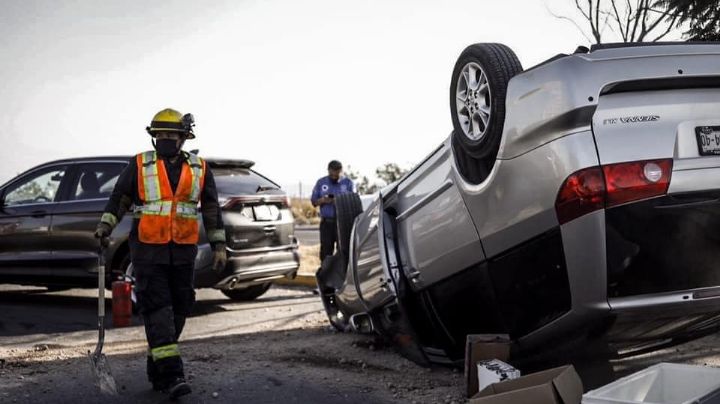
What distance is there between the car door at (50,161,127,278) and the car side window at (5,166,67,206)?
0.89 feet

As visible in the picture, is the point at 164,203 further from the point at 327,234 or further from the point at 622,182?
the point at 327,234

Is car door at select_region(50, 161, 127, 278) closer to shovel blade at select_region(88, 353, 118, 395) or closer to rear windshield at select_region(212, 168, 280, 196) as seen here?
rear windshield at select_region(212, 168, 280, 196)

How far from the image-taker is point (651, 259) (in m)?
3.52

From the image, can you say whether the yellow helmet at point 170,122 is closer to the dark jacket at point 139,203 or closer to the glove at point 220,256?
the dark jacket at point 139,203

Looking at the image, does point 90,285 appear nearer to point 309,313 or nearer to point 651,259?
point 309,313

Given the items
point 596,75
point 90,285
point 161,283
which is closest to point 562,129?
point 596,75

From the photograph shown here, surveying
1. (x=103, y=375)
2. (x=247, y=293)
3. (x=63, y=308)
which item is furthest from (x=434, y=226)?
(x=63, y=308)

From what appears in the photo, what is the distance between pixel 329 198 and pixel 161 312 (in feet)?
18.9

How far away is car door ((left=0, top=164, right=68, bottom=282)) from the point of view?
867 centimetres

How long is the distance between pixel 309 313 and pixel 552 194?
518cm

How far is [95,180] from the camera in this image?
860 cm

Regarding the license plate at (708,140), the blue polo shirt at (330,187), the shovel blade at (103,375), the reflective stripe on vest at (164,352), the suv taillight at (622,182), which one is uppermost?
the blue polo shirt at (330,187)

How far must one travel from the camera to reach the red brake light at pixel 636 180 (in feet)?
11.2

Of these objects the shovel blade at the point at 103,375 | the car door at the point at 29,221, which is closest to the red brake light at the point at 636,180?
the shovel blade at the point at 103,375
